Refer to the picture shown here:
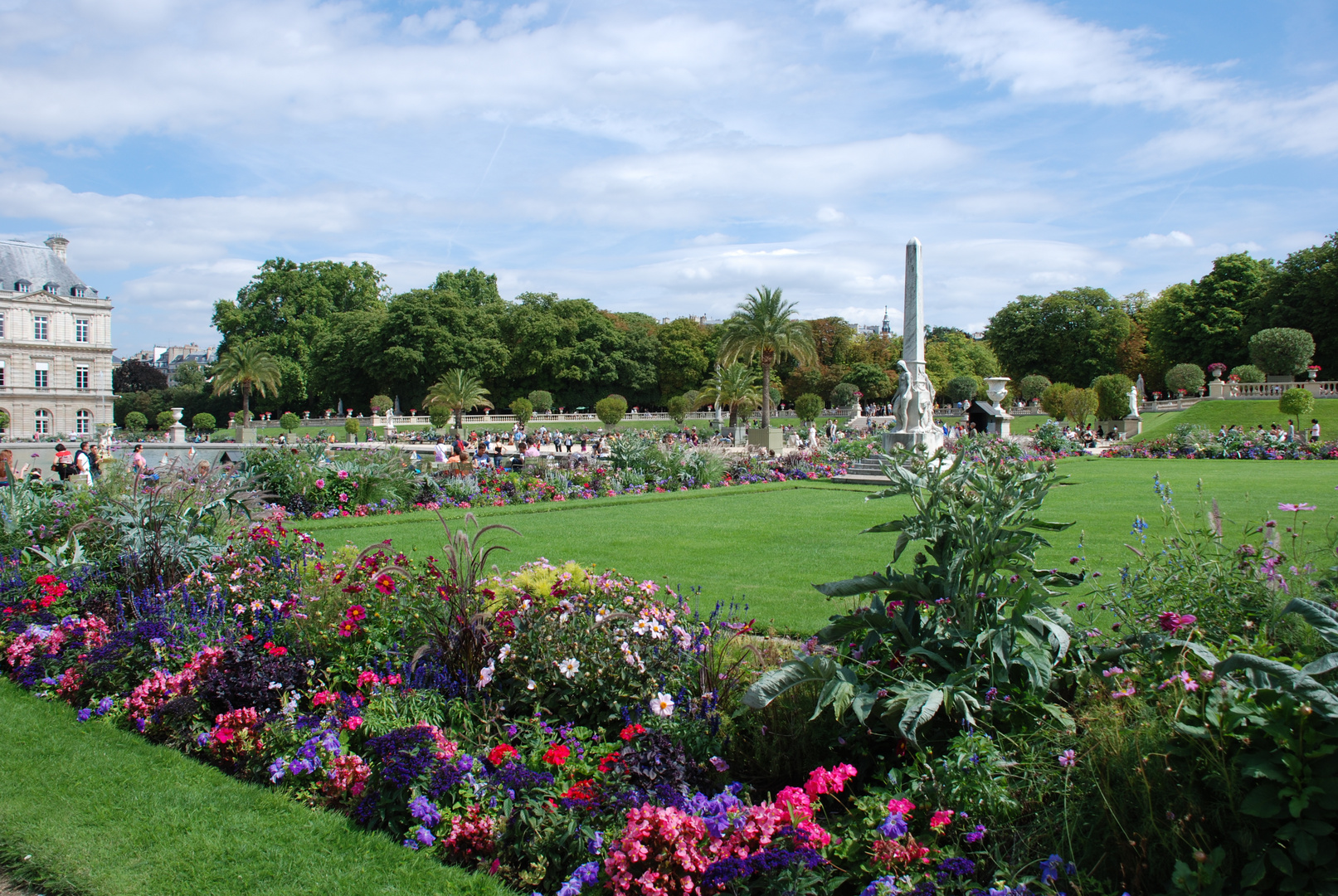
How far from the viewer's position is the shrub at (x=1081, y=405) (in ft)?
120

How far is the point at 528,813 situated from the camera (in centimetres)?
294

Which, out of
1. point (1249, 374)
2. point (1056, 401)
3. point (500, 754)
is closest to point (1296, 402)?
point (1056, 401)

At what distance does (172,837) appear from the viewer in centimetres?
308

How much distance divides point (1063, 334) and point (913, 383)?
148 ft

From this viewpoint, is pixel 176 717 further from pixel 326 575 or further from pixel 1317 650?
pixel 1317 650

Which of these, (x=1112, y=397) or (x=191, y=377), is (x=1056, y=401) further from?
(x=191, y=377)

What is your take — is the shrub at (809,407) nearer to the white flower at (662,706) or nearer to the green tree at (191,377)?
the white flower at (662,706)

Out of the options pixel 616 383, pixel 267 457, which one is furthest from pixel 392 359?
pixel 267 457

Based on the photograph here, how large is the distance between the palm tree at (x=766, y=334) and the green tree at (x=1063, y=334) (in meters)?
29.8

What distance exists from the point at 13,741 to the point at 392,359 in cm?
5274

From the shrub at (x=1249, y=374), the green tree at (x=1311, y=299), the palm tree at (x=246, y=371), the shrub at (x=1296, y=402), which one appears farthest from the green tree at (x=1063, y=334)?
the palm tree at (x=246, y=371)

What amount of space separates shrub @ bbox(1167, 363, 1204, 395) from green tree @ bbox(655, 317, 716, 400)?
31.0 metres

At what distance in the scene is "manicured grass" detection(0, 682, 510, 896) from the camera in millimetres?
2783

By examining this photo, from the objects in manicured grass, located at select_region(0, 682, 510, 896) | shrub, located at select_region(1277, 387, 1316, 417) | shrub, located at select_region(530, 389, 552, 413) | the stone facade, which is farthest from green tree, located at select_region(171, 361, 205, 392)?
manicured grass, located at select_region(0, 682, 510, 896)
